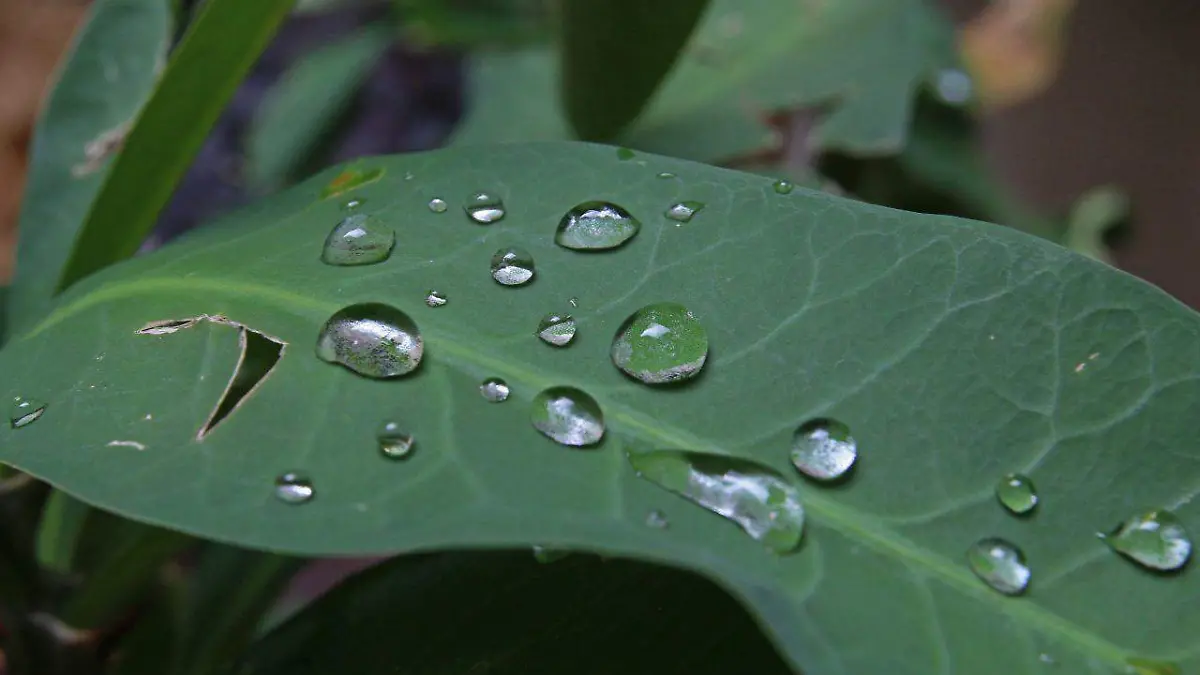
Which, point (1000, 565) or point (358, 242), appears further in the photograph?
point (358, 242)

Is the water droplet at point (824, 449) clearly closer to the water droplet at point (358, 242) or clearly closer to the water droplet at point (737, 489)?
the water droplet at point (737, 489)

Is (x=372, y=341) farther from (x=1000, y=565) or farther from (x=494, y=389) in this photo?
(x=1000, y=565)

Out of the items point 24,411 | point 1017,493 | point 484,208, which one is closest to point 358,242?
point 484,208

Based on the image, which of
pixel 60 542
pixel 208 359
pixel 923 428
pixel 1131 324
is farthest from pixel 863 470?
pixel 60 542

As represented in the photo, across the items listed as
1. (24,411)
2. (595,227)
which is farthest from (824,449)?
(24,411)

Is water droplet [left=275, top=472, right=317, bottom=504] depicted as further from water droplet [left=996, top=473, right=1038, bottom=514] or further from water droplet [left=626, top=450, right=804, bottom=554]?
water droplet [left=996, top=473, right=1038, bottom=514]

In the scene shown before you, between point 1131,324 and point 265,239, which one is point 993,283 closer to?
point 1131,324
